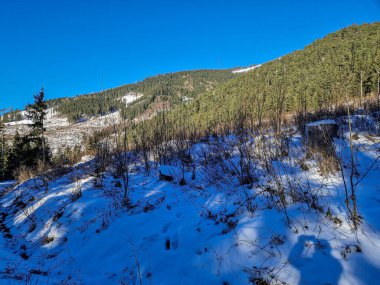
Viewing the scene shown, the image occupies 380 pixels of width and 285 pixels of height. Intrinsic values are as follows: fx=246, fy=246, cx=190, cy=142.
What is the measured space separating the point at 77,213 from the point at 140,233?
1727 millimetres

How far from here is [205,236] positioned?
2971 mm

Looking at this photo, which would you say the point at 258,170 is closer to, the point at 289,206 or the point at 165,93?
the point at 289,206

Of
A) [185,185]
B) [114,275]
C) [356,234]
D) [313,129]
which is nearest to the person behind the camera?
[356,234]

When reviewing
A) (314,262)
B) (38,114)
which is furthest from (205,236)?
(38,114)

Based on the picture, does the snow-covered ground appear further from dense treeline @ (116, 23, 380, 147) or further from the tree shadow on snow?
dense treeline @ (116, 23, 380, 147)

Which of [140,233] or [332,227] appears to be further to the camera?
[140,233]

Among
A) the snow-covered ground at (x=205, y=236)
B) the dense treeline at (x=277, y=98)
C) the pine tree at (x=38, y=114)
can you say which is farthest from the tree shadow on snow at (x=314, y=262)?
the pine tree at (x=38, y=114)

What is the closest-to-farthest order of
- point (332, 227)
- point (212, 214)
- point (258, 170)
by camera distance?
point (332, 227) < point (212, 214) < point (258, 170)

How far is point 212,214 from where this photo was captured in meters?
3.36

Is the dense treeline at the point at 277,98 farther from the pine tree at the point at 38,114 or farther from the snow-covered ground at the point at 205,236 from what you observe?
the pine tree at the point at 38,114

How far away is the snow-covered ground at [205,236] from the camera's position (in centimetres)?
216

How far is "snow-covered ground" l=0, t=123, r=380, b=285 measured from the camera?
2.16 meters

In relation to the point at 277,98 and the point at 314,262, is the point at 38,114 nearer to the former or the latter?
the point at 277,98

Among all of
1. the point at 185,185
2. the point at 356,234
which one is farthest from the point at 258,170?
the point at 356,234
